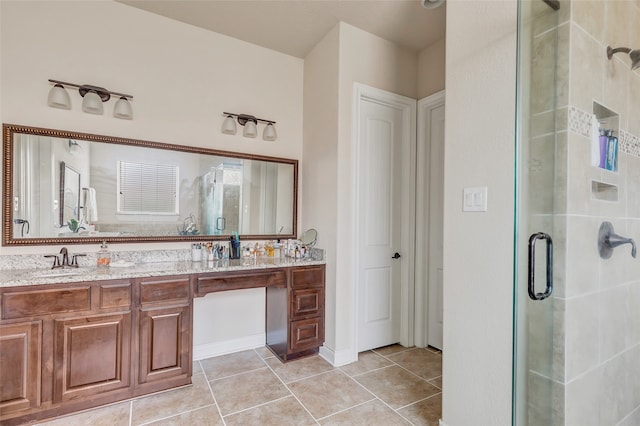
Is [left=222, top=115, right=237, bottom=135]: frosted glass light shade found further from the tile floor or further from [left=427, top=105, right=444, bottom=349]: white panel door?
the tile floor

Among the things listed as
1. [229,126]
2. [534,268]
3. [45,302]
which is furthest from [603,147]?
[45,302]

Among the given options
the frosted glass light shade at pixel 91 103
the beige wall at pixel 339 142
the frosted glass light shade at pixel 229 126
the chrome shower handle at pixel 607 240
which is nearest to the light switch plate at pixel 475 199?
the chrome shower handle at pixel 607 240

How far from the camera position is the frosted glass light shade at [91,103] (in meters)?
2.26

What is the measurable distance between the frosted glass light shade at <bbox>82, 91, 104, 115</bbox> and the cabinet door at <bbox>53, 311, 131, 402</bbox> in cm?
146

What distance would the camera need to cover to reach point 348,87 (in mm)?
2688

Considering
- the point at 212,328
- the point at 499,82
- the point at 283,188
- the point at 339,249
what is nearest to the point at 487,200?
the point at 499,82

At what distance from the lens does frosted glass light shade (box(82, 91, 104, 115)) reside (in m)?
2.26

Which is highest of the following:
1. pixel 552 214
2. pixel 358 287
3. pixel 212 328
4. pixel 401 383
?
pixel 552 214

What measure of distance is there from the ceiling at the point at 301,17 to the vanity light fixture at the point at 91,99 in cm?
76

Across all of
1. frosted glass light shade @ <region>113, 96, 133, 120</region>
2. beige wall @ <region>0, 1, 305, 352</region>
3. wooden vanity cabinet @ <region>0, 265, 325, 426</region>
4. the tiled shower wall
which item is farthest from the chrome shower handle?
frosted glass light shade @ <region>113, 96, 133, 120</region>

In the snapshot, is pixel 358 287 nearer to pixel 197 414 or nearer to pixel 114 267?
pixel 197 414

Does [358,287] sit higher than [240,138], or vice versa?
[240,138]

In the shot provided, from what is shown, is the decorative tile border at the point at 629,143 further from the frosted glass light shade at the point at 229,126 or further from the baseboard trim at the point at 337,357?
the frosted glass light shade at the point at 229,126

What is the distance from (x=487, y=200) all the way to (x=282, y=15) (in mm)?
2182
